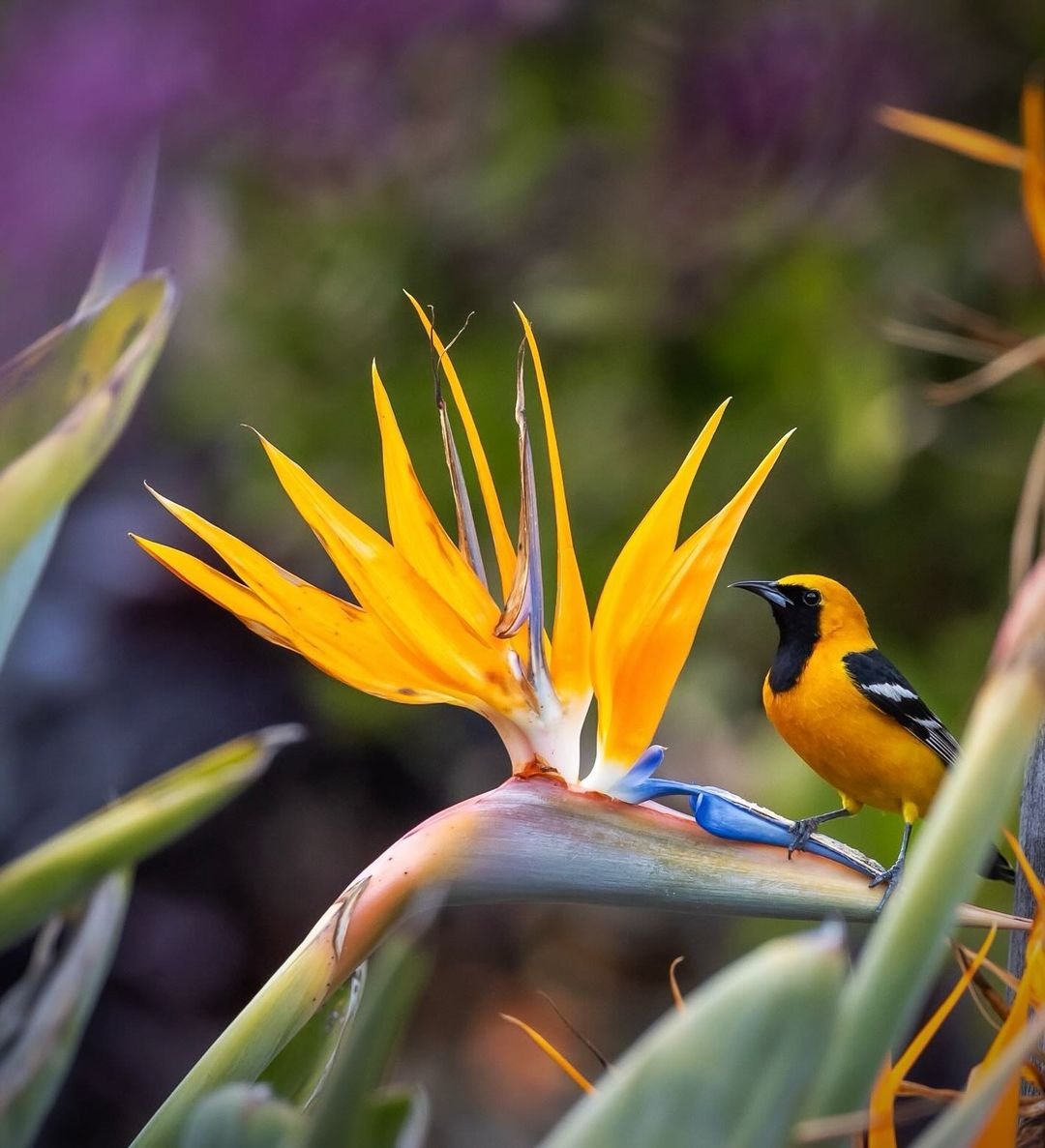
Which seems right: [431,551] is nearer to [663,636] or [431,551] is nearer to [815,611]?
[663,636]

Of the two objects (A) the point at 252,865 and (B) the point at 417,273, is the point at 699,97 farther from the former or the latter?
(A) the point at 252,865

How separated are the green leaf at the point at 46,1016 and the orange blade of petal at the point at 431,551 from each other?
0.13 m

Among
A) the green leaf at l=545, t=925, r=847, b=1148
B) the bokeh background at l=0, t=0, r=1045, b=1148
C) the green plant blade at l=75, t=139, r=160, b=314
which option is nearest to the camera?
the green leaf at l=545, t=925, r=847, b=1148

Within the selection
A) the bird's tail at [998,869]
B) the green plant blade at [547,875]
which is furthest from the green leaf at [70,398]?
the bird's tail at [998,869]

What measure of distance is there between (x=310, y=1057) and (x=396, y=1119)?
71 mm

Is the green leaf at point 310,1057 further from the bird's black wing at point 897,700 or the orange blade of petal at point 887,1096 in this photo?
the bird's black wing at point 897,700

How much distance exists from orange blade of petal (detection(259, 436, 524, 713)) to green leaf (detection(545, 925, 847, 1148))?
0.58 feet

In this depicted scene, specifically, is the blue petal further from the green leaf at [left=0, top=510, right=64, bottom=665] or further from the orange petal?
the green leaf at [left=0, top=510, right=64, bottom=665]

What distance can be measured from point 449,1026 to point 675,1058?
1317 mm

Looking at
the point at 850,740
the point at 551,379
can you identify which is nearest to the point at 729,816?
the point at 850,740

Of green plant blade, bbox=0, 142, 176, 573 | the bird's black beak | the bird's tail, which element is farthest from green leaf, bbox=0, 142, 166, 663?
the bird's tail

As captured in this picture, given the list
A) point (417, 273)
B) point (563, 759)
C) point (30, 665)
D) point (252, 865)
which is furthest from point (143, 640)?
point (563, 759)

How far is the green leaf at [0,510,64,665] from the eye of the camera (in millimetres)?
294

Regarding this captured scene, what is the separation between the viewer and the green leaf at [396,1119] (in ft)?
0.90
